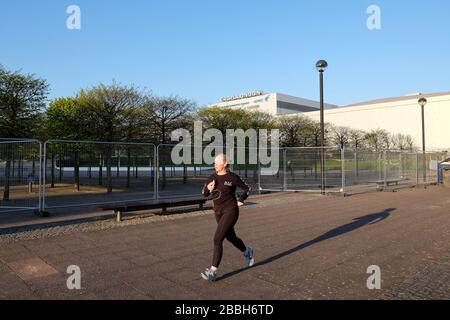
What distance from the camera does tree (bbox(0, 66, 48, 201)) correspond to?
57.6 feet

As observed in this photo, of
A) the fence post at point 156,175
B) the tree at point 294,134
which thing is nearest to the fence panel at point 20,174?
the fence post at point 156,175

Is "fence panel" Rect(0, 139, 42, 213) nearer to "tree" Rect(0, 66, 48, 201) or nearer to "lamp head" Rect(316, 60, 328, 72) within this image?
"tree" Rect(0, 66, 48, 201)

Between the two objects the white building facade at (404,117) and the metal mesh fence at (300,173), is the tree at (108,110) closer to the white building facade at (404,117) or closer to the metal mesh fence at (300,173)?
the metal mesh fence at (300,173)

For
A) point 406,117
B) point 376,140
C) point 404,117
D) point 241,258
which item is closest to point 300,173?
point 241,258

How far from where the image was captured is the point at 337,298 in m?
5.07

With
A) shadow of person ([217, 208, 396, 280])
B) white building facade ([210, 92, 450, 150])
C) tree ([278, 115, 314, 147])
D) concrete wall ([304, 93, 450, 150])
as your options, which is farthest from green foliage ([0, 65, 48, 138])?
concrete wall ([304, 93, 450, 150])

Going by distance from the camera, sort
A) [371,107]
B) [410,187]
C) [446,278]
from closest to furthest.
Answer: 1. [446,278]
2. [410,187]
3. [371,107]

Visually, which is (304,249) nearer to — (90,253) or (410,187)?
(90,253)

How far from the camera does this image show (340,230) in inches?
389

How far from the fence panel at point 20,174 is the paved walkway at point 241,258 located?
3143 mm

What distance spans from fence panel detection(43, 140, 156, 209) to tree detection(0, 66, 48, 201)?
8.52 feet

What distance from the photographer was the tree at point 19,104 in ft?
57.6
